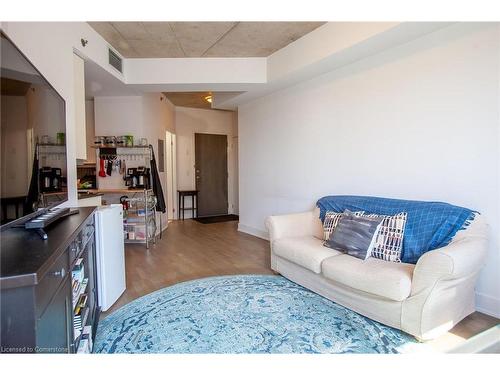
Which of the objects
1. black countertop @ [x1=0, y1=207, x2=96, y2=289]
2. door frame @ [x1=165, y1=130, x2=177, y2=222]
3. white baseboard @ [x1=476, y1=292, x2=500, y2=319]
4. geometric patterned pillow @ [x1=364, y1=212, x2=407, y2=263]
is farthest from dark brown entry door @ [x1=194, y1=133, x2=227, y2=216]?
white baseboard @ [x1=476, y1=292, x2=500, y2=319]

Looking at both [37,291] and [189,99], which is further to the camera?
[189,99]

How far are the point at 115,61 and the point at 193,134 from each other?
3.25 m

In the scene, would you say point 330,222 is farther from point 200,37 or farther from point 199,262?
point 200,37

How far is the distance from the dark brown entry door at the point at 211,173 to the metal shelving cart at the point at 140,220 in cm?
229

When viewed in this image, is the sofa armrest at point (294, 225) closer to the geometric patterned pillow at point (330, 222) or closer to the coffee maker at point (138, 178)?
the geometric patterned pillow at point (330, 222)

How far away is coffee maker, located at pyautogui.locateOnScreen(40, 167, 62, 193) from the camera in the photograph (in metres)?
1.68

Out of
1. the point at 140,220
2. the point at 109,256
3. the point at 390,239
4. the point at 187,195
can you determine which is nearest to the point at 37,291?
the point at 109,256

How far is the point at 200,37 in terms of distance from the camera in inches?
130

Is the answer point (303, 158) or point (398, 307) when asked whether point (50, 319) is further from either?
point (303, 158)

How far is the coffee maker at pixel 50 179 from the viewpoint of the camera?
5.50ft

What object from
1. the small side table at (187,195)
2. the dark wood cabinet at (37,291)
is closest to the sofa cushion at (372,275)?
the dark wood cabinet at (37,291)
